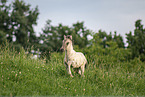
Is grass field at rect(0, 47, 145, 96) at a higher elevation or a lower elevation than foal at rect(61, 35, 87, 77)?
lower

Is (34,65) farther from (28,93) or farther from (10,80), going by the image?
(28,93)

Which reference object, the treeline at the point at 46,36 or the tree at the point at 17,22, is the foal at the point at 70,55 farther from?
the tree at the point at 17,22

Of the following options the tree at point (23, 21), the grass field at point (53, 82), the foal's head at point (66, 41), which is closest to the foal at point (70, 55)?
the foal's head at point (66, 41)

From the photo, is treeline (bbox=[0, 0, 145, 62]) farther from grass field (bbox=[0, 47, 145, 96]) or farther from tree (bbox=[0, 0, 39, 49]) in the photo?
grass field (bbox=[0, 47, 145, 96])

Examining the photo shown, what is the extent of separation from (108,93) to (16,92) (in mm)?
3584

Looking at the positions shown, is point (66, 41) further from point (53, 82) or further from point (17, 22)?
point (17, 22)

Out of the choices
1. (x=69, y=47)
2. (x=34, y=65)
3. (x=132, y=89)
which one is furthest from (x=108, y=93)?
(x=34, y=65)

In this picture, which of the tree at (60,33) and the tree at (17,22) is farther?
the tree at (60,33)

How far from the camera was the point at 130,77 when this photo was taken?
9594 millimetres

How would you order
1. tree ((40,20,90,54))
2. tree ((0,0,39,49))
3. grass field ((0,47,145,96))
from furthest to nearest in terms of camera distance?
1. tree ((40,20,90,54))
2. tree ((0,0,39,49))
3. grass field ((0,47,145,96))

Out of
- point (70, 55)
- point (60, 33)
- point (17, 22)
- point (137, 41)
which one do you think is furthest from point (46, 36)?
point (70, 55)

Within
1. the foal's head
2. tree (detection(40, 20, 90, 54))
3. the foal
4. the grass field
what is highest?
tree (detection(40, 20, 90, 54))

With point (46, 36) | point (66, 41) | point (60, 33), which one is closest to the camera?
point (66, 41)

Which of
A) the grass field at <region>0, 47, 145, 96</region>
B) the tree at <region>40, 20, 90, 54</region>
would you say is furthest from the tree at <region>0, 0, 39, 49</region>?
the grass field at <region>0, 47, 145, 96</region>
